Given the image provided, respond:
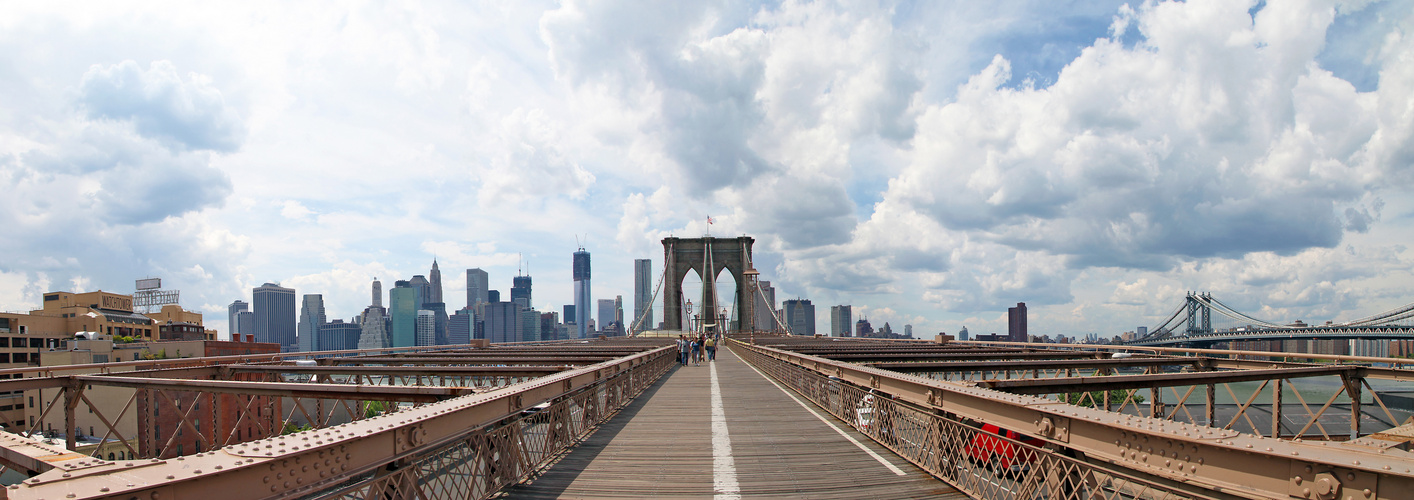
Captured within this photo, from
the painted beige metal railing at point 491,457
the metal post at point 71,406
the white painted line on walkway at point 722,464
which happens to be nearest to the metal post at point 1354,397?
the white painted line on walkway at point 722,464

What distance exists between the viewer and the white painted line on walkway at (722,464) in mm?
6312

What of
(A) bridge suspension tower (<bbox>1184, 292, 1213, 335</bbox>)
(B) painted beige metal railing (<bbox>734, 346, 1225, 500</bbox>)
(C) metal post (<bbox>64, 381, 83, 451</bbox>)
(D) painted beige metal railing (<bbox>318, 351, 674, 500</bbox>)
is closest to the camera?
(B) painted beige metal railing (<bbox>734, 346, 1225, 500</bbox>)

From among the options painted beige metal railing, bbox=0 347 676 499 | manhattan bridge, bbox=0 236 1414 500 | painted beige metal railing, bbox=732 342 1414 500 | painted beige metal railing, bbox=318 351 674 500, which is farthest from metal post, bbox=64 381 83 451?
painted beige metal railing, bbox=732 342 1414 500

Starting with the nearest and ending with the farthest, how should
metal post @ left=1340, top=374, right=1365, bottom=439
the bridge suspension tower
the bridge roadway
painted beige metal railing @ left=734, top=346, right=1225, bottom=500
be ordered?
1. painted beige metal railing @ left=734, top=346, right=1225, bottom=500
2. the bridge roadway
3. metal post @ left=1340, top=374, right=1365, bottom=439
4. the bridge suspension tower

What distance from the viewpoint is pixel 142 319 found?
97.2 meters

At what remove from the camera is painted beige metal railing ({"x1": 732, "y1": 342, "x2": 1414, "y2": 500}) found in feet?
10.5

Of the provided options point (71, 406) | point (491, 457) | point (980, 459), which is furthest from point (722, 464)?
point (71, 406)

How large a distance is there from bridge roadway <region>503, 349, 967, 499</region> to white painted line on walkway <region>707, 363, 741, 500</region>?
0.01 meters

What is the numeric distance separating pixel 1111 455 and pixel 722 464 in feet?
13.8

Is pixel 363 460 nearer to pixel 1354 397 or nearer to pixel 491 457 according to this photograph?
pixel 491 457

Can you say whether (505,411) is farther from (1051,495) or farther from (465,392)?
(1051,495)

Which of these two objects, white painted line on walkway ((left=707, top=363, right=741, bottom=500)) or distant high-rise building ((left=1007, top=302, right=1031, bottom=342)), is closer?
white painted line on walkway ((left=707, top=363, right=741, bottom=500))

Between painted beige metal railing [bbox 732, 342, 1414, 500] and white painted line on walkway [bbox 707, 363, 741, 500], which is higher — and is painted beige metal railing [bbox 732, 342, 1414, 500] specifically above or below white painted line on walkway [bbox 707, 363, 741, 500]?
above

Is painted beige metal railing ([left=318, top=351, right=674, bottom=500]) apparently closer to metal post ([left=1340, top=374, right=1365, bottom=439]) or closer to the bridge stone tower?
metal post ([left=1340, top=374, right=1365, bottom=439])
